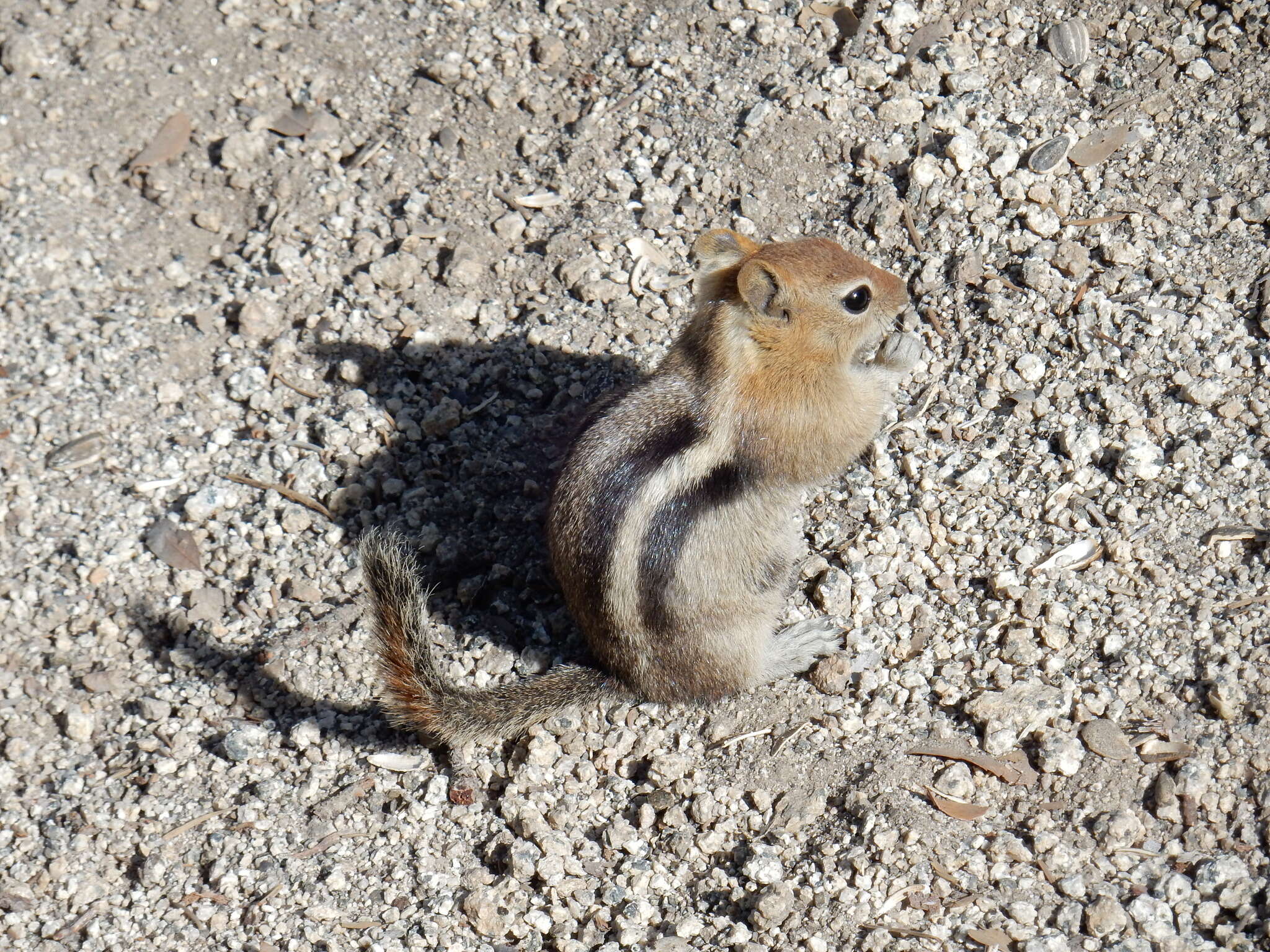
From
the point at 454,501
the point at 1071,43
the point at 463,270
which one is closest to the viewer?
the point at 454,501

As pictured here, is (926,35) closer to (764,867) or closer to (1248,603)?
(1248,603)

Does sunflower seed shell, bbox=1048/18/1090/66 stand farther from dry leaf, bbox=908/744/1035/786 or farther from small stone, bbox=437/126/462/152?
dry leaf, bbox=908/744/1035/786

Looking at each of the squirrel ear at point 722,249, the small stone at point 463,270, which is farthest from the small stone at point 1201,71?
the small stone at point 463,270

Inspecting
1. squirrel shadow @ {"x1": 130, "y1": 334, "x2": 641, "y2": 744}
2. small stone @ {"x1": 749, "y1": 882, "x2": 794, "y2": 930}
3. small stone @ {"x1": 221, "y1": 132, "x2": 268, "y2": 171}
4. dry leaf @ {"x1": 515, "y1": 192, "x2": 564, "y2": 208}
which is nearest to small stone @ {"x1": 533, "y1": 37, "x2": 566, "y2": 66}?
dry leaf @ {"x1": 515, "y1": 192, "x2": 564, "y2": 208}

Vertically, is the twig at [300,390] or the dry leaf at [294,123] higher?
the dry leaf at [294,123]

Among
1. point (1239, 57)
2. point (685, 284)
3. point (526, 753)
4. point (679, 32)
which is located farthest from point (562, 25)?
point (526, 753)

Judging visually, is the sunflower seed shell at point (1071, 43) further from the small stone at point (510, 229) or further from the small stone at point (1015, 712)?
the small stone at point (1015, 712)

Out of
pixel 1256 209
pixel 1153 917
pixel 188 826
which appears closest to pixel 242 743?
pixel 188 826
